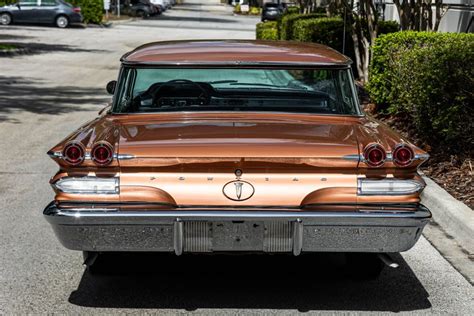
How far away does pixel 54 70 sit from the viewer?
2284 centimetres

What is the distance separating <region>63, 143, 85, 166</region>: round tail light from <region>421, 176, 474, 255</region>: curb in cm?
328

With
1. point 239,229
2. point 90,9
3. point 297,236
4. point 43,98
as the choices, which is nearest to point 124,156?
point 239,229

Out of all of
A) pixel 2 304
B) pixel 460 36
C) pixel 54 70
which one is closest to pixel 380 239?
pixel 2 304

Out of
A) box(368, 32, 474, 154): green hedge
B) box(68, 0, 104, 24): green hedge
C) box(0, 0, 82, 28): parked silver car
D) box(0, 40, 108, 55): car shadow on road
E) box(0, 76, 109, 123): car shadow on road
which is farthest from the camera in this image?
box(68, 0, 104, 24): green hedge

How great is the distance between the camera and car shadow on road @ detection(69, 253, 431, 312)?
5.47 meters

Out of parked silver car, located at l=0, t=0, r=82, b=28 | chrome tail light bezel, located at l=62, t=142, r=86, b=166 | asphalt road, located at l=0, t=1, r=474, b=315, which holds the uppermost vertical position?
chrome tail light bezel, located at l=62, t=142, r=86, b=166

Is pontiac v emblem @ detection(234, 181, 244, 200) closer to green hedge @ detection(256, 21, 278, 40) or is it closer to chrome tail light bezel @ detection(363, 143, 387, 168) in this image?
chrome tail light bezel @ detection(363, 143, 387, 168)

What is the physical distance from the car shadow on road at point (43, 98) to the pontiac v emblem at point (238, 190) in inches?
366

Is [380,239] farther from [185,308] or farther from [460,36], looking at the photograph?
[460,36]

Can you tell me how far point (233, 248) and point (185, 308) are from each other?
62 centimetres

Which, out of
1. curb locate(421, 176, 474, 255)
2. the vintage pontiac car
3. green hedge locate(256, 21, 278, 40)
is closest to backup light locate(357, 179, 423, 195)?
the vintage pontiac car

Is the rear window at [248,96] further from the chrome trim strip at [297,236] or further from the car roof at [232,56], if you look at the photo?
the chrome trim strip at [297,236]

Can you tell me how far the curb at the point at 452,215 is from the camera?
23.1 ft

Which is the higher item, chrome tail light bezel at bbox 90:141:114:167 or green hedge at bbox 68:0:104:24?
chrome tail light bezel at bbox 90:141:114:167
